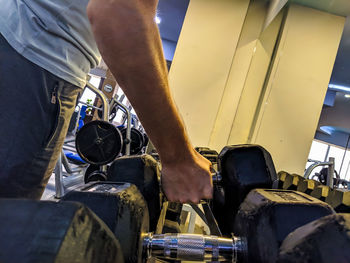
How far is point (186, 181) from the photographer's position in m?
0.66

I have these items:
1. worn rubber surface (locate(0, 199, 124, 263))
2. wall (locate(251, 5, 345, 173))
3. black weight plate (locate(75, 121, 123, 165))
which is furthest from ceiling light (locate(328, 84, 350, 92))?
worn rubber surface (locate(0, 199, 124, 263))

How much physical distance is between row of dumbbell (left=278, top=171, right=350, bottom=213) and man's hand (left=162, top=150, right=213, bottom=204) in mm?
448

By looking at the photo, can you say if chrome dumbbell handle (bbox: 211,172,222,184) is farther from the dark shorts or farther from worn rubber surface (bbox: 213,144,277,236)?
the dark shorts

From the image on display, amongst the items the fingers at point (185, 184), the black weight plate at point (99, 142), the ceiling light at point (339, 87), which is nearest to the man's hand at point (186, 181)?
the fingers at point (185, 184)

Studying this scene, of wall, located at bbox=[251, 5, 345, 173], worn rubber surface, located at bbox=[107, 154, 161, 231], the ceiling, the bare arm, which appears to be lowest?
worn rubber surface, located at bbox=[107, 154, 161, 231]

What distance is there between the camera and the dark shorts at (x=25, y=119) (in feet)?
2.15

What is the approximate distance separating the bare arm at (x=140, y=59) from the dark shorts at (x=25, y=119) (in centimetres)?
33

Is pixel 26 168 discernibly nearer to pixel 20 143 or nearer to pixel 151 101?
pixel 20 143

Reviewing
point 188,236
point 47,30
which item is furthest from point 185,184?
point 47,30

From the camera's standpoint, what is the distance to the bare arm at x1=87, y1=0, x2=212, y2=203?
0.44 m

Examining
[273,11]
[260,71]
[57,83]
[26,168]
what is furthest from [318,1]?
[26,168]

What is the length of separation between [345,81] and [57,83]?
254 inches

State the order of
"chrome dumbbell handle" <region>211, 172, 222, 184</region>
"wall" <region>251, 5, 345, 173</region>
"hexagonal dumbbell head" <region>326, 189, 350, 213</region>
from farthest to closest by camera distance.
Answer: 1. "wall" <region>251, 5, 345, 173</region>
2. "hexagonal dumbbell head" <region>326, 189, 350, 213</region>
3. "chrome dumbbell handle" <region>211, 172, 222, 184</region>

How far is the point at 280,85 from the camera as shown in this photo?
2.90 metres
